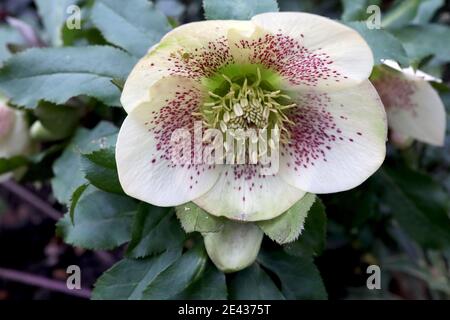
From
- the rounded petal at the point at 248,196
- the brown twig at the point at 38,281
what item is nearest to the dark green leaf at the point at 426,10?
the rounded petal at the point at 248,196

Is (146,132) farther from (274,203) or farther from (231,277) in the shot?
(231,277)

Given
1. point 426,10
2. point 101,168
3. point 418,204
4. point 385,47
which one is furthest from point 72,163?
point 426,10

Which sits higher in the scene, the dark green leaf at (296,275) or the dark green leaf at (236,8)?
the dark green leaf at (236,8)

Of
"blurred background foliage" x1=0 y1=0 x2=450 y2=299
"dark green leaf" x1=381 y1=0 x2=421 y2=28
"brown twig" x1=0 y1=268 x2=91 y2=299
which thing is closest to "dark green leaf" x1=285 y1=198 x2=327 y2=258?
"blurred background foliage" x1=0 y1=0 x2=450 y2=299

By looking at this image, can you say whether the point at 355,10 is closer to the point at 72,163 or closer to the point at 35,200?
the point at 72,163

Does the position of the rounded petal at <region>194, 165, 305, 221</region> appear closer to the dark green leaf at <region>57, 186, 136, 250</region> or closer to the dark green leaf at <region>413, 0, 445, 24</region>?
the dark green leaf at <region>57, 186, 136, 250</region>

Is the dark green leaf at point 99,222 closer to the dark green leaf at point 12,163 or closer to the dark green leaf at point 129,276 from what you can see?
the dark green leaf at point 129,276
